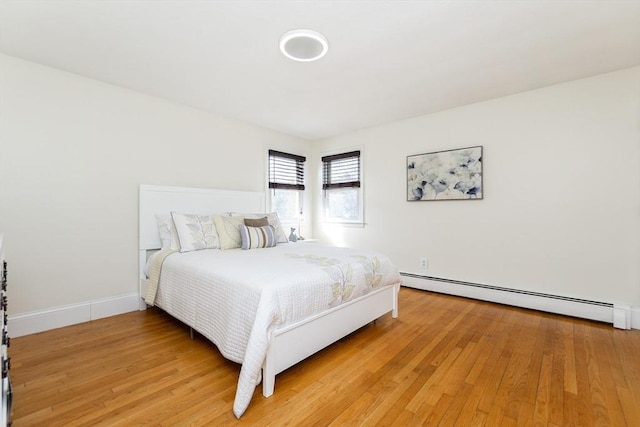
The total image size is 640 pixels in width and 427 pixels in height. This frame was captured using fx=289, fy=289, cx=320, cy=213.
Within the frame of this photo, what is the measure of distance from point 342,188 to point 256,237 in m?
2.05

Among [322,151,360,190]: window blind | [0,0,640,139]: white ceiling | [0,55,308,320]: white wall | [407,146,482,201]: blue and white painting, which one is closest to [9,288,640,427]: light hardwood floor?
[0,55,308,320]: white wall

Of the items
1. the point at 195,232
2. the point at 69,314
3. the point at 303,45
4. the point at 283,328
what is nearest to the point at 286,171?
the point at 195,232

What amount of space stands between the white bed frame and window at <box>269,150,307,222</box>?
38 cm

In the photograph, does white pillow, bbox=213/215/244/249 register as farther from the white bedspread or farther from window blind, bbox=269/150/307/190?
window blind, bbox=269/150/307/190

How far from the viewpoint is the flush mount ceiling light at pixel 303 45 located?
6.56 feet

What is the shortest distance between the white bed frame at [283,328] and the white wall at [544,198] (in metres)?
1.29

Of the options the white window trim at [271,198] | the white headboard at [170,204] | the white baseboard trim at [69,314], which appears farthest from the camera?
the white window trim at [271,198]

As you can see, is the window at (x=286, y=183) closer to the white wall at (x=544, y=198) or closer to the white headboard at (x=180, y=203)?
the white headboard at (x=180, y=203)

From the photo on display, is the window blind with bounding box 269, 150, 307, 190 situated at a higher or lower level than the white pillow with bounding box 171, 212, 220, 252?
higher

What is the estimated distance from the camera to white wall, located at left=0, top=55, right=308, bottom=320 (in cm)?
236

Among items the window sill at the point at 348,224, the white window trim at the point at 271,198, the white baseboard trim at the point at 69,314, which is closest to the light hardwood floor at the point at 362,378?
the white baseboard trim at the point at 69,314

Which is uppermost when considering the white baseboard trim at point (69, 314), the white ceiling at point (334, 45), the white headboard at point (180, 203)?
the white ceiling at point (334, 45)

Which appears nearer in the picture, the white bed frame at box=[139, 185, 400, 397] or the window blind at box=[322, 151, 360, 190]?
the white bed frame at box=[139, 185, 400, 397]

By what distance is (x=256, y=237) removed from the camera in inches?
117
